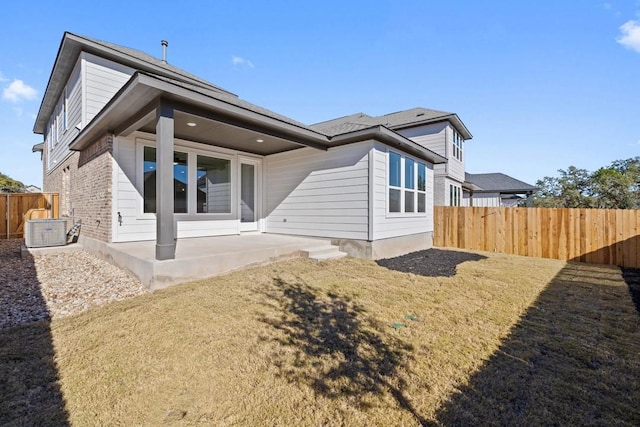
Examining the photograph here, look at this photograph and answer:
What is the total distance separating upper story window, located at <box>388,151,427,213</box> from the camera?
8.23 m

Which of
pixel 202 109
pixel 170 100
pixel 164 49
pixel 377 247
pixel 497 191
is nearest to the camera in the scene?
pixel 170 100

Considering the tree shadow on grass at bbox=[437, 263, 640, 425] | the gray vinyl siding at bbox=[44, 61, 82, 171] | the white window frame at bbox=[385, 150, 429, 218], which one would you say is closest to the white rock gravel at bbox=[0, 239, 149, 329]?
the gray vinyl siding at bbox=[44, 61, 82, 171]

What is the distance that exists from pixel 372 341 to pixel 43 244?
8.66 m

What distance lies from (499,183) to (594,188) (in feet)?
24.1

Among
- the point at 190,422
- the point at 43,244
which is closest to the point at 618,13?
the point at 190,422

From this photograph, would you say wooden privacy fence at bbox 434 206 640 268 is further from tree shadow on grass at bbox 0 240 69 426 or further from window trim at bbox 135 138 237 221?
tree shadow on grass at bbox 0 240 69 426

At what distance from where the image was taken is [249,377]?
7.80 feet

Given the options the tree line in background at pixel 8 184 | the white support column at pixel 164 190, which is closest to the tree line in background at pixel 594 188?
the white support column at pixel 164 190

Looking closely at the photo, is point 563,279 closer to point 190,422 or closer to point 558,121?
point 190,422

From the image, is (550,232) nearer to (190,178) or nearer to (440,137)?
→ (440,137)

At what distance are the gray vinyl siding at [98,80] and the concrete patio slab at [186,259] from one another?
142 inches

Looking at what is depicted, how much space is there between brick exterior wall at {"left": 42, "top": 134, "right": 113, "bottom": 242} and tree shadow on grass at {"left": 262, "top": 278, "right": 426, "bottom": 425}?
5.18m

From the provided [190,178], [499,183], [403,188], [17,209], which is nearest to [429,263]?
[403,188]

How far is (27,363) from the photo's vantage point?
2.53m
